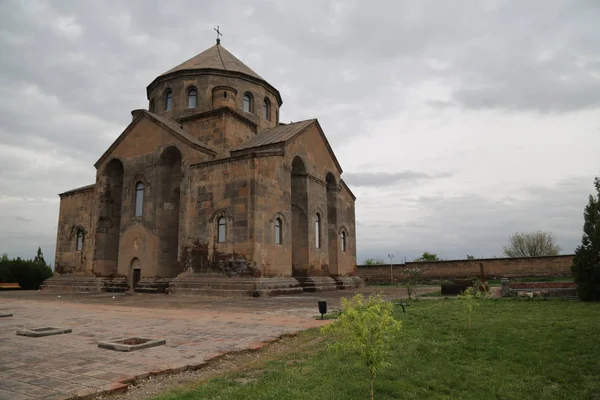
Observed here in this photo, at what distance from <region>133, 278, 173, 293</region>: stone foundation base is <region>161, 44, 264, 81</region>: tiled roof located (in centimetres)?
1201

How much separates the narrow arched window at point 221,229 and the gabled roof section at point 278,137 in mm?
3561

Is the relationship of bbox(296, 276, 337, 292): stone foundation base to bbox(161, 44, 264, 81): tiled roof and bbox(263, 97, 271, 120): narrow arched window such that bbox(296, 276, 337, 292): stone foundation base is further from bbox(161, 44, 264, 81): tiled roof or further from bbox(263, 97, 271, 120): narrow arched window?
bbox(161, 44, 264, 81): tiled roof

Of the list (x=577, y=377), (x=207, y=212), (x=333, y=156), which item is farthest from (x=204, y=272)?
(x=577, y=377)

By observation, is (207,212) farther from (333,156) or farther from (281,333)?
(281,333)

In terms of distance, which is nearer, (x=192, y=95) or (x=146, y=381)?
(x=146, y=381)

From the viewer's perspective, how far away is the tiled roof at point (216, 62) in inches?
936

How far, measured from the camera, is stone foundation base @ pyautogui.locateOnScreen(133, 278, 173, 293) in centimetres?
1843

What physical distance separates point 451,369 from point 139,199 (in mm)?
18550

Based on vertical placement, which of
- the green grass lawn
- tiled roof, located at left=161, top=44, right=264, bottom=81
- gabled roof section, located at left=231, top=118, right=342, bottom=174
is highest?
tiled roof, located at left=161, top=44, right=264, bottom=81

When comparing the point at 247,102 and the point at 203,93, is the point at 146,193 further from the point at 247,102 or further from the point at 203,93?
the point at 247,102

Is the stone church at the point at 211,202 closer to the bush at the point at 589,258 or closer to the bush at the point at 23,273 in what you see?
the bush at the point at 23,273

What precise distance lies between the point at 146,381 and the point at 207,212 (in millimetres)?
13738

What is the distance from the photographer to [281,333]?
23.4 feet

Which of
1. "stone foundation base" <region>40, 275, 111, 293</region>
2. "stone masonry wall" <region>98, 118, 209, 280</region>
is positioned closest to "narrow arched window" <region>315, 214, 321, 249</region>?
"stone masonry wall" <region>98, 118, 209, 280</region>
